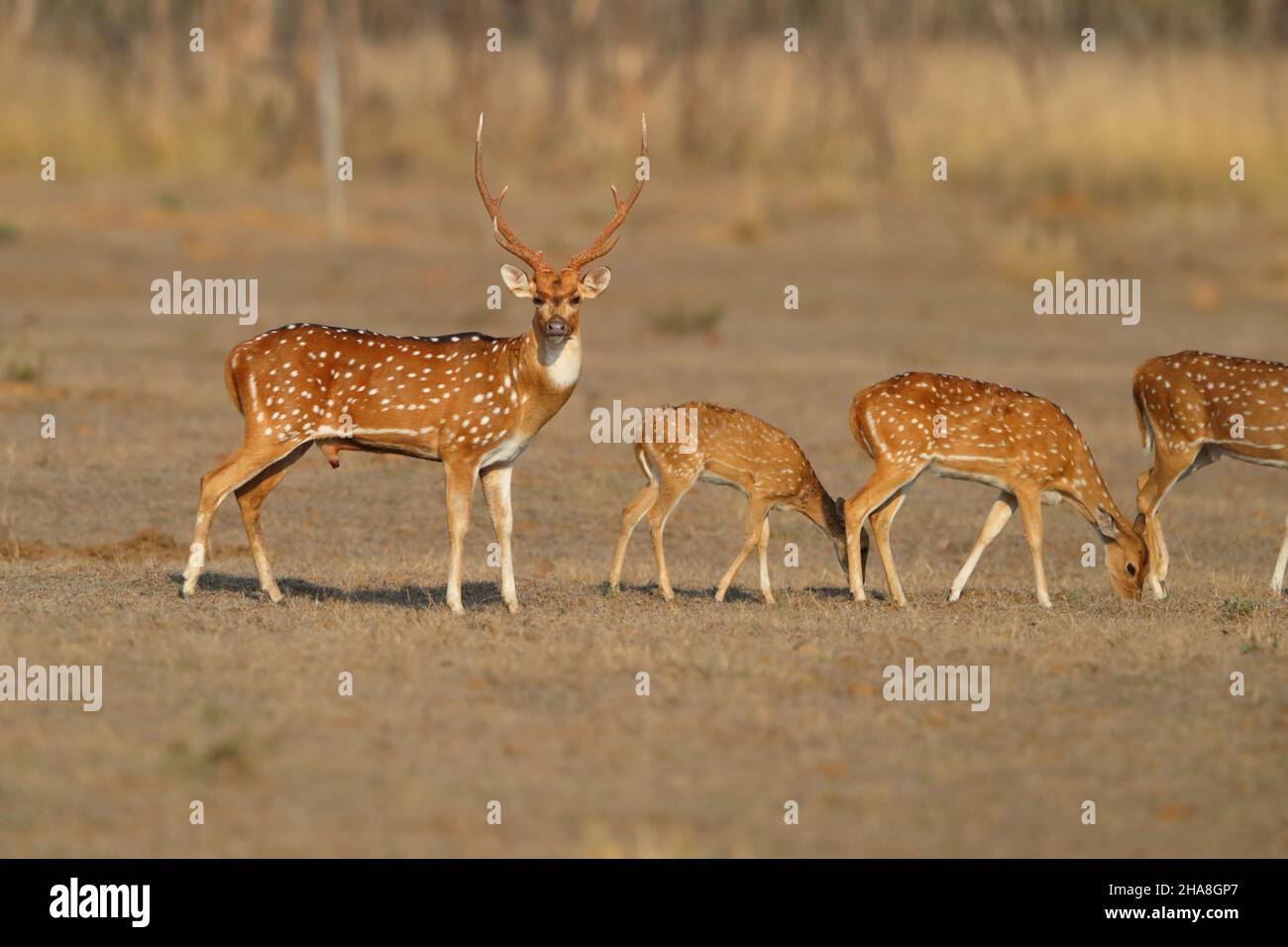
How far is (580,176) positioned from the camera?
33406 mm

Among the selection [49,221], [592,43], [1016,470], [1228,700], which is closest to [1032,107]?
[592,43]

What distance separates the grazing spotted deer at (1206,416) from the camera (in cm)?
1334

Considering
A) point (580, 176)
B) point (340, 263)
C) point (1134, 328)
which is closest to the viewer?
point (1134, 328)

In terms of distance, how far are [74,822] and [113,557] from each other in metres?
6.31

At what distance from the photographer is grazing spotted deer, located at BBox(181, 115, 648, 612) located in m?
11.5

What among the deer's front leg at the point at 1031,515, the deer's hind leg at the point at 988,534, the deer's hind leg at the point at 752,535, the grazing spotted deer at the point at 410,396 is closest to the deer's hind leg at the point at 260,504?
the grazing spotted deer at the point at 410,396

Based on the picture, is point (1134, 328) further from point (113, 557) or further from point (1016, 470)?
point (113, 557)

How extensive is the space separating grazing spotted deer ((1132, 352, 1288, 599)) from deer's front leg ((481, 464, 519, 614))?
4352 millimetres

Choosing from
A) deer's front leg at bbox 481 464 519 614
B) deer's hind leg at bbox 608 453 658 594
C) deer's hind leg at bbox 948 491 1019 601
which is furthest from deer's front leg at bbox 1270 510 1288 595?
deer's front leg at bbox 481 464 519 614

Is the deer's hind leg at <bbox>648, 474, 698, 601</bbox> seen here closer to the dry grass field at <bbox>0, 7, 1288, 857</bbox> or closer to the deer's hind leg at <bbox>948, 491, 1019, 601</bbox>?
the dry grass field at <bbox>0, 7, 1288, 857</bbox>

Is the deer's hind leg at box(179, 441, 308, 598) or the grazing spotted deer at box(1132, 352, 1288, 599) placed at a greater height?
the grazing spotted deer at box(1132, 352, 1288, 599)

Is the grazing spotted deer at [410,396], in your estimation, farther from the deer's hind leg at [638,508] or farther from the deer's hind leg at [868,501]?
the deer's hind leg at [868,501]

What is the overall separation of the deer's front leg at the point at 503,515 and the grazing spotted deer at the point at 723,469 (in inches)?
36.7

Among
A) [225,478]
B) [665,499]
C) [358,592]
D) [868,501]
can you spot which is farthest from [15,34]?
[868,501]
